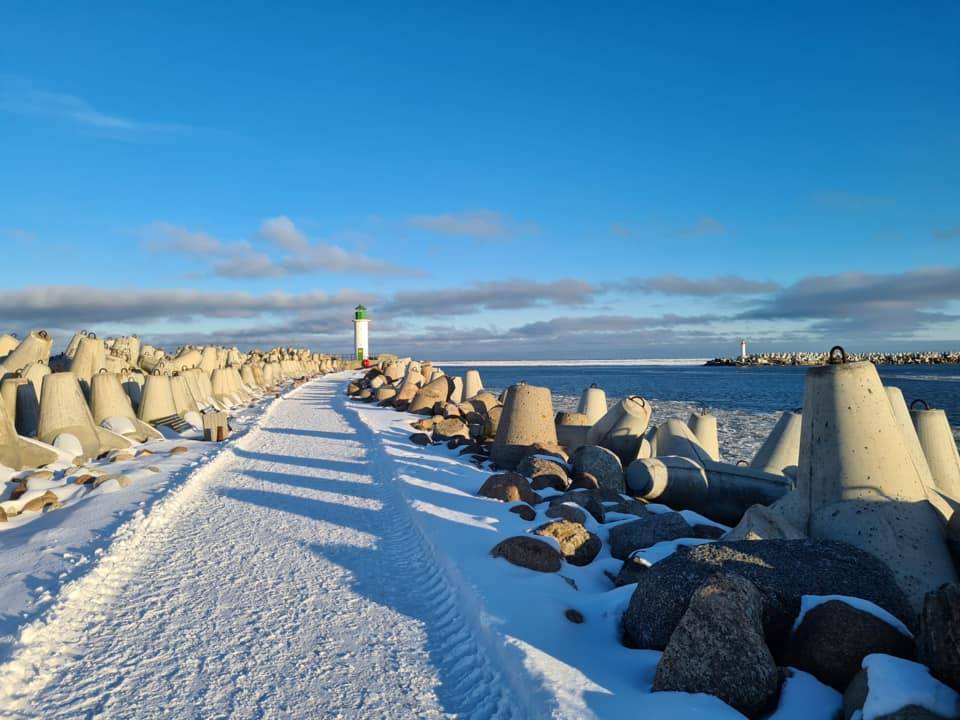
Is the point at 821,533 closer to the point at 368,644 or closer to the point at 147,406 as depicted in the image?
the point at 368,644

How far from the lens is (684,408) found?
90.7 ft

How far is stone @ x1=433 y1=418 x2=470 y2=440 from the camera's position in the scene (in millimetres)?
13516

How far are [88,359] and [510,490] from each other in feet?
52.9

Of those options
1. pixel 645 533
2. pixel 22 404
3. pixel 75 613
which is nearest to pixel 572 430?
pixel 645 533

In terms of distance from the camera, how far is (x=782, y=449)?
10438mm

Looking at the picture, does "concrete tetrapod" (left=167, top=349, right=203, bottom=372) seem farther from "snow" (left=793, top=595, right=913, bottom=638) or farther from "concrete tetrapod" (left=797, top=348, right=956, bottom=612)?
"snow" (left=793, top=595, right=913, bottom=638)

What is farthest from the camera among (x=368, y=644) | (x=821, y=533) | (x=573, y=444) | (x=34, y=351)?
(x=34, y=351)

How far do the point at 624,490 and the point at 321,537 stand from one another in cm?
502

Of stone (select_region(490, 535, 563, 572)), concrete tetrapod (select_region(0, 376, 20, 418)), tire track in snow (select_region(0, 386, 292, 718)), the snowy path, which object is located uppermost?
concrete tetrapod (select_region(0, 376, 20, 418))

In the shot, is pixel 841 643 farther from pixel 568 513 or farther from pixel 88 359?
pixel 88 359

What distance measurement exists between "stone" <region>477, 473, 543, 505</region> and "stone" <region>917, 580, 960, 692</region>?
4.84 m

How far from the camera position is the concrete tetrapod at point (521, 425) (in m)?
10.7

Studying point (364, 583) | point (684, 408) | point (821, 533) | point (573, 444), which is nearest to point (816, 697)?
point (821, 533)

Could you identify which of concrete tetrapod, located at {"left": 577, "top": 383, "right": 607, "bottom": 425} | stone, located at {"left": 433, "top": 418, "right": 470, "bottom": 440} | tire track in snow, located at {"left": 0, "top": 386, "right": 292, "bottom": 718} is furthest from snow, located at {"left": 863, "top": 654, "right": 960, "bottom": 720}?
concrete tetrapod, located at {"left": 577, "top": 383, "right": 607, "bottom": 425}
